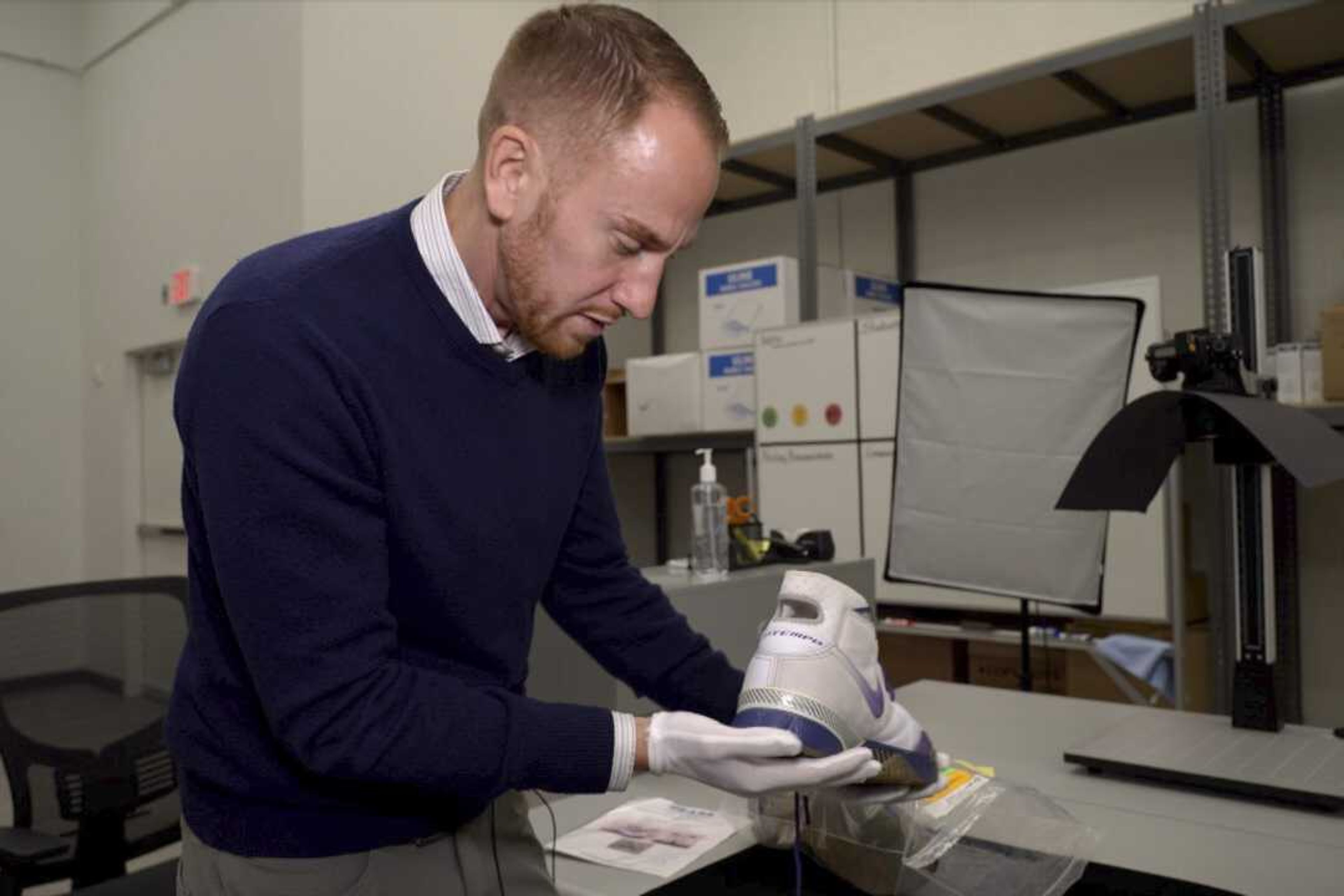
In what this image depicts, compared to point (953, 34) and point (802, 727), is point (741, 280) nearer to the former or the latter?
point (953, 34)

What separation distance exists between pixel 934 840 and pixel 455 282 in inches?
28.7

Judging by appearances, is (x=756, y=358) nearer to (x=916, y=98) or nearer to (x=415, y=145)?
(x=916, y=98)

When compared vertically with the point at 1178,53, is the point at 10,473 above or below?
below

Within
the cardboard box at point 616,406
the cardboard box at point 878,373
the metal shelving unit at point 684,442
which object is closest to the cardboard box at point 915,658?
the cardboard box at point 878,373

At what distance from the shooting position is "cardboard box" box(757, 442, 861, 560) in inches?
127

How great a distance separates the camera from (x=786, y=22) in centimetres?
426

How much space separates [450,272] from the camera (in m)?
0.90

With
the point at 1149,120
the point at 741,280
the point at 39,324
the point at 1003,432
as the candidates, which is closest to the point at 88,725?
the point at 1003,432

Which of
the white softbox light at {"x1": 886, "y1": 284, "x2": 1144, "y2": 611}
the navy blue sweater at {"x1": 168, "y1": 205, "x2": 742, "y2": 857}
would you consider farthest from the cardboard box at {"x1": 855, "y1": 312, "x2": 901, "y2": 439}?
the navy blue sweater at {"x1": 168, "y1": 205, "x2": 742, "y2": 857}

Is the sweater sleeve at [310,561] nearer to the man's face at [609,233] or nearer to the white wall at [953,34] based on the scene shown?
the man's face at [609,233]

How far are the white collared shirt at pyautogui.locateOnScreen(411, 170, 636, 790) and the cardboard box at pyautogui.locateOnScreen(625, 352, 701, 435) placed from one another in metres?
2.80

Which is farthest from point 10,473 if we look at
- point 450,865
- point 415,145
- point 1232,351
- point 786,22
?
point 1232,351

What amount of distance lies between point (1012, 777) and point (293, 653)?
3.22 feet

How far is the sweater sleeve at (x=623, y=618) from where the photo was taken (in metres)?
1.12
